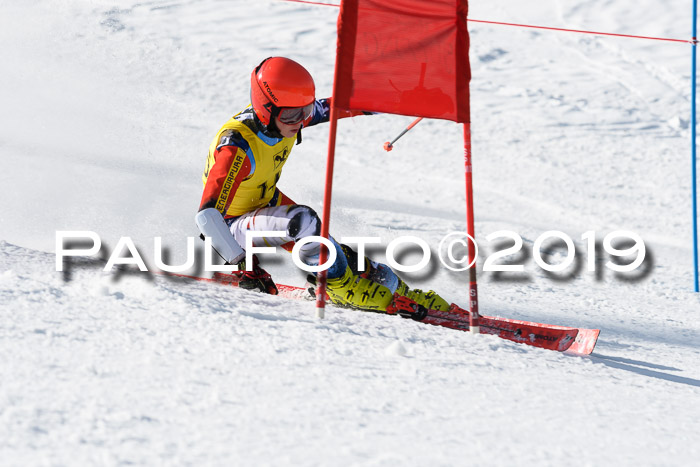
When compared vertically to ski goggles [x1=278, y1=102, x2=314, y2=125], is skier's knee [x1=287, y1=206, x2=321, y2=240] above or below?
below

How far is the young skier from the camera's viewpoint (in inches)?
142

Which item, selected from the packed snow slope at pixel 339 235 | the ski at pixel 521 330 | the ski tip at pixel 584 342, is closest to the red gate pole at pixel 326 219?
the packed snow slope at pixel 339 235

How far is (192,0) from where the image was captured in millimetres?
15164

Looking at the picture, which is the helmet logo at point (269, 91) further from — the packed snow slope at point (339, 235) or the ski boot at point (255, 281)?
the packed snow slope at point (339, 235)

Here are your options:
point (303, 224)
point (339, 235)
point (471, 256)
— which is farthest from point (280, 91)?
point (339, 235)

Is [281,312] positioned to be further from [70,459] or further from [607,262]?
[607,262]

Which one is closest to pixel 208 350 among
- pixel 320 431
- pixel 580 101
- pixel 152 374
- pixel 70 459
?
pixel 152 374

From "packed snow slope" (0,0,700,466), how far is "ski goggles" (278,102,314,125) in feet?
2.99

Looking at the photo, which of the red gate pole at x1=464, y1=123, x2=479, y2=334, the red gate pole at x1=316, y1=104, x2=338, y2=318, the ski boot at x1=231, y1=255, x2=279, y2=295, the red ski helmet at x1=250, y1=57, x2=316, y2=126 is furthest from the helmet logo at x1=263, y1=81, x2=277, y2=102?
the red gate pole at x1=464, y1=123, x2=479, y2=334

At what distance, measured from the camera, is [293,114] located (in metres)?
3.78

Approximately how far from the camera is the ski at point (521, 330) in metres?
3.67

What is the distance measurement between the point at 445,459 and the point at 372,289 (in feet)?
6.91

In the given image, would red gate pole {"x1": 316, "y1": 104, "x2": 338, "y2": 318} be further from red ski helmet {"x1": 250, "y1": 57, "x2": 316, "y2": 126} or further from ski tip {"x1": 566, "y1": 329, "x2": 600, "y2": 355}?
ski tip {"x1": 566, "y1": 329, "x2": 600, "y2": 355}

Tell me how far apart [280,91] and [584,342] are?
1946 mm
